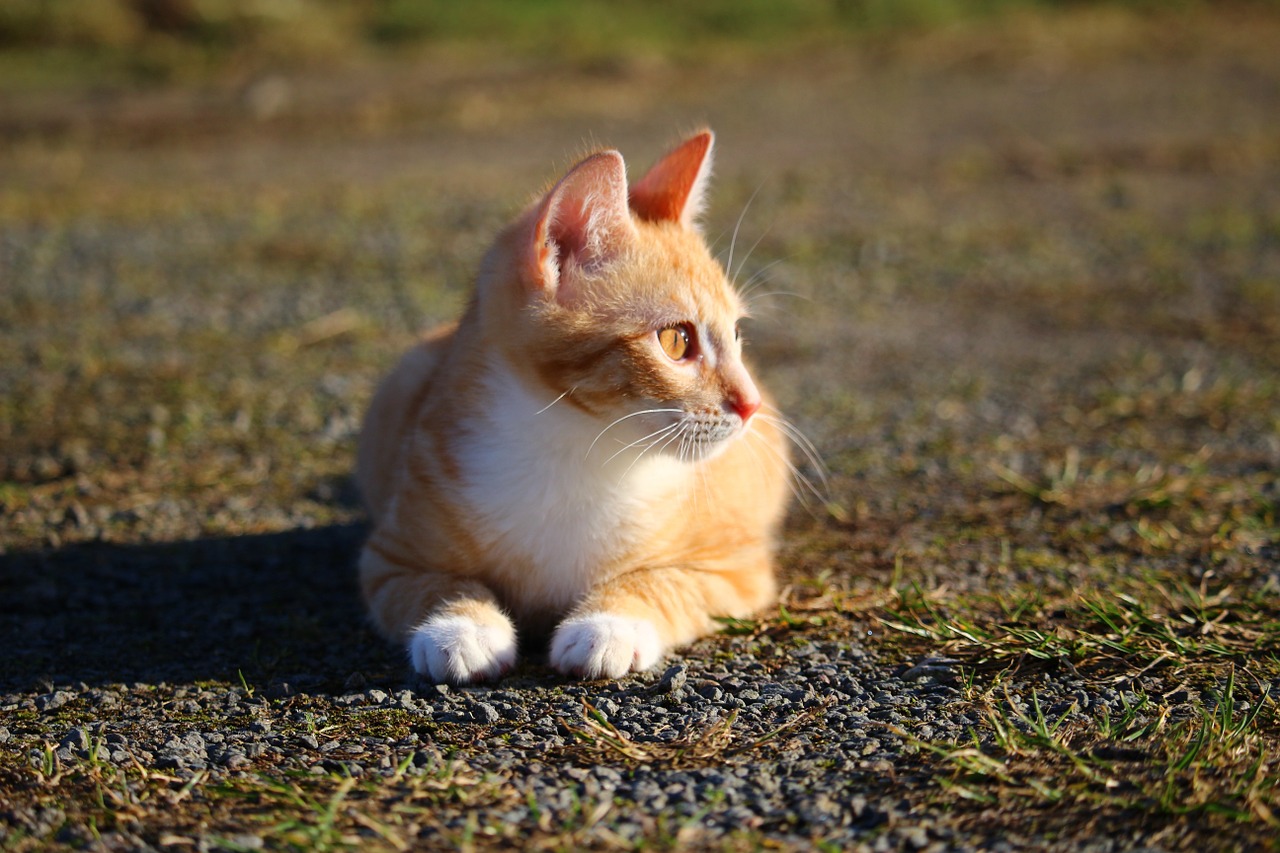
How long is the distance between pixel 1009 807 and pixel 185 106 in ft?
35.5

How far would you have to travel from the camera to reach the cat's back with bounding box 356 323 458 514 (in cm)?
379

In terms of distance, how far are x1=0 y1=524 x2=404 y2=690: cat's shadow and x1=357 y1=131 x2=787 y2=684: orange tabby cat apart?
20cm

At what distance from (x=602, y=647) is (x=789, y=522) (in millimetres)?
1455

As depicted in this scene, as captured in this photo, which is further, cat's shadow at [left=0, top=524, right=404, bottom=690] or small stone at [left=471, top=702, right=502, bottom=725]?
cat's shadow at [left=0, top=524, right=404, bottom=690]

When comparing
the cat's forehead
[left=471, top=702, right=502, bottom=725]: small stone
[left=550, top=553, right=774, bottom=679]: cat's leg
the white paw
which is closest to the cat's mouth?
the cat's forehead

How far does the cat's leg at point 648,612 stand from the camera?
288cm

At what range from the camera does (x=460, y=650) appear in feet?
9.33

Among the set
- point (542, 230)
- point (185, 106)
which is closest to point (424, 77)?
point (185, 106)

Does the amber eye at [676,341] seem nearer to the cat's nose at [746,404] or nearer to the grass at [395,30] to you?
the cat's nose at [746,404]

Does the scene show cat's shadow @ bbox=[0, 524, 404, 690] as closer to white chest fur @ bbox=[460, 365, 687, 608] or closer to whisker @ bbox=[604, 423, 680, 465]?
white chest fur @ bbox=[460, 365, 687, 608]

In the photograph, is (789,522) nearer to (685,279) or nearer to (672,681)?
(685,279)

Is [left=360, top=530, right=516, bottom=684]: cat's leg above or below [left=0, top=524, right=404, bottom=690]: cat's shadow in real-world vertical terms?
above

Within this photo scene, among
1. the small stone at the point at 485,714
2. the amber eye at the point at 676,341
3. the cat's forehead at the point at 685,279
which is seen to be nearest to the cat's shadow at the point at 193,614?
the small stone at the point at 485,714

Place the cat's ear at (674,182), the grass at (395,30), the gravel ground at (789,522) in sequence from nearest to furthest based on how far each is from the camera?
1. the gravel ground at (789,522)
2. the cat's ear at (674,182)
3. the grass at (395,30)
